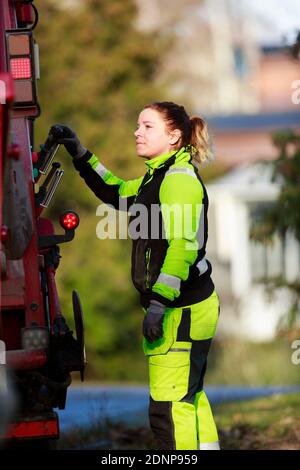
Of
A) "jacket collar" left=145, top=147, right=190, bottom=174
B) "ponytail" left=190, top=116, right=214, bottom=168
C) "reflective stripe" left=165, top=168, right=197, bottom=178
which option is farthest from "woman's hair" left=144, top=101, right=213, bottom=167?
"reflective stripe" left=165, top=168, right=197, bottom=178

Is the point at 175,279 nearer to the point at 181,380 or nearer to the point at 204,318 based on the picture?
the point at 204,318

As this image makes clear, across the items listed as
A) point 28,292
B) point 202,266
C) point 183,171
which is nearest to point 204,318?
point 202,266

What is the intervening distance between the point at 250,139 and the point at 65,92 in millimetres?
15705

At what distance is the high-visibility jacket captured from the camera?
18.6 feet

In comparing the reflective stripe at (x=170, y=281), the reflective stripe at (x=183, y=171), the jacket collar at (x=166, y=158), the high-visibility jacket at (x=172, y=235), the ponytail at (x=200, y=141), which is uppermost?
the ponytail at (x=200, y=141)

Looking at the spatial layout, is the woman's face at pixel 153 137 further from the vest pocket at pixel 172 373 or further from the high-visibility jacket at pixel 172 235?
the vest pocket at pixel 172 373

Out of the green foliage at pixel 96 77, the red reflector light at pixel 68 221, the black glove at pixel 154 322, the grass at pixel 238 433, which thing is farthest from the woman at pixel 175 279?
the green foliage at pixel 96 77

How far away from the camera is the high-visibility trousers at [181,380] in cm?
570

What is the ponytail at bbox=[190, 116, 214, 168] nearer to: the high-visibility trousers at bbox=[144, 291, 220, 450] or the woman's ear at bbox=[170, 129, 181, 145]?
the woman's ear at bbox=[170, 129, 181, 145]

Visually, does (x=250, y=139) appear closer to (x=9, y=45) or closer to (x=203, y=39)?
(x=203, y=39)

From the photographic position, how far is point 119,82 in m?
23.9

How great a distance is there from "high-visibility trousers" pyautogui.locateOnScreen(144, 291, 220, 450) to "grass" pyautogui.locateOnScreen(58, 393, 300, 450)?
4.84 ft

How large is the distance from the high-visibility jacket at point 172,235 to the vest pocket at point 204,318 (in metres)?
0.03
